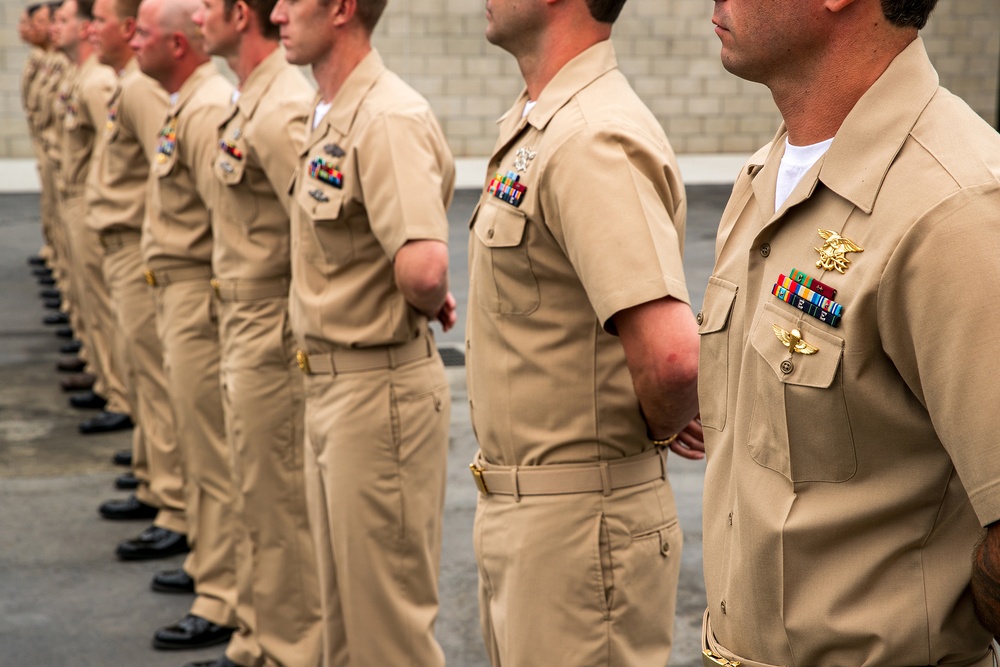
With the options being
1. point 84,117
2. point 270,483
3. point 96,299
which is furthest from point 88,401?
point 270,483

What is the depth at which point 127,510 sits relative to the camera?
211 inches

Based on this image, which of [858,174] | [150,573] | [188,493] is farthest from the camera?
[150,573]

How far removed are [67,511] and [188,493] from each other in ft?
4.22

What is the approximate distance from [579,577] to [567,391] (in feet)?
1.14

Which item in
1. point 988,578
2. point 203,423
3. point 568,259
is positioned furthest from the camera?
point 203,423

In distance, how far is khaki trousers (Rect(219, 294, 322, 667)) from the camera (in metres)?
3.65

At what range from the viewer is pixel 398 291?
3152 millimetres

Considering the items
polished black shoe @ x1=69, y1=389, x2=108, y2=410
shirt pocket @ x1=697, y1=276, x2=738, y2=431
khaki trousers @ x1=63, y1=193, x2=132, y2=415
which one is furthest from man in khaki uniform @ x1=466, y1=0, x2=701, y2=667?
polished black shoe @ x1=69, y1=389, x2=108, y2=410

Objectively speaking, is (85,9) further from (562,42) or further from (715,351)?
(715,351)

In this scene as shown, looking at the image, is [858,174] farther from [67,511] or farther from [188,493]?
[67,511]

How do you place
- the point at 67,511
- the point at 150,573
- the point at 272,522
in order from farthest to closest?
1. the point at 67,511
2. the point at 150,573
3. the point at 272,522

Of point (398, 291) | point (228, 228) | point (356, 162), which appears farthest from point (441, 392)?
point (228, 228)

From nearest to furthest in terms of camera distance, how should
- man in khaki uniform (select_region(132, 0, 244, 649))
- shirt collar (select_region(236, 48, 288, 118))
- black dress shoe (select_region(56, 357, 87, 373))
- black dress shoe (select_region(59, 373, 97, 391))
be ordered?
shirt collar (select_region(236, 48, 288, 118))
man in khaki uniform (select_region(132, 0, 244, 649))
black dress shoe (select_region(59, 373, 97, 391))
black dress shoe (select_region(56, 357, 87, 373))

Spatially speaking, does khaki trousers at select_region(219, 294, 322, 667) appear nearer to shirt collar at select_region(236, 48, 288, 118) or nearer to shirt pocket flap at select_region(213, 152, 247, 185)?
shirt pocket flap at select_region(213, 152, 247, 185)
